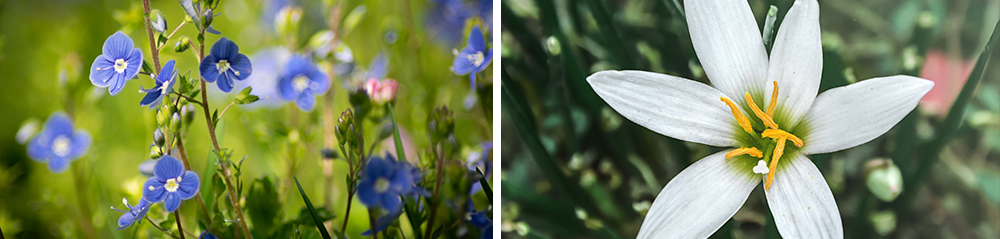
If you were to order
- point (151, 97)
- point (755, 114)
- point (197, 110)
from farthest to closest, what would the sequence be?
1. point (197, 110)
2. point (755, 114)
3. point (151, 97)

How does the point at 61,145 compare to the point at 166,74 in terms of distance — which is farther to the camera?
the point at 61,145

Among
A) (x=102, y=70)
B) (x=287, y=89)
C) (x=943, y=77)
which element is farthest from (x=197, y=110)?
(x=943, y=77)

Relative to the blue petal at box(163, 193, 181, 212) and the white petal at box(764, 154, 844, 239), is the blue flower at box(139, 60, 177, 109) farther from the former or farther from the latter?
the white petal at box(764, 154, 844, 239)

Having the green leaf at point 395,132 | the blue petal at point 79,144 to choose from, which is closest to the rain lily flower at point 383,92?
the green leaf at point 395,132

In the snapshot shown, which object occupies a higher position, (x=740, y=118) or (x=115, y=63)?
(x=115, y=63)

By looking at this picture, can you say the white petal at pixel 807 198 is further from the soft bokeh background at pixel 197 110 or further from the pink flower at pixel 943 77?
the soft bokeh background at pixel 197 110

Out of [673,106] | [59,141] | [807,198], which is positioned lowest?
[807,198]

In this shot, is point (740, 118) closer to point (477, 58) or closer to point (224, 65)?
point (477, 58)
